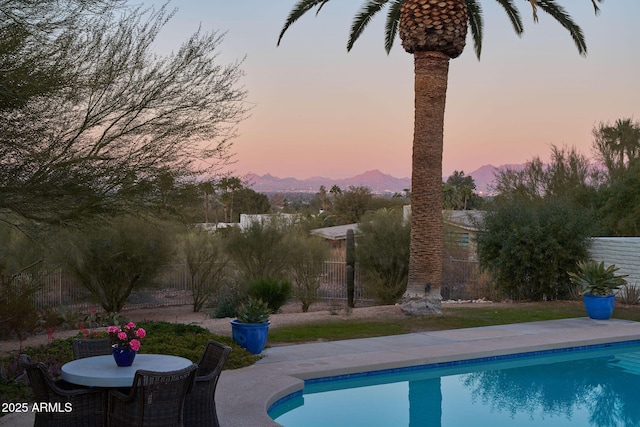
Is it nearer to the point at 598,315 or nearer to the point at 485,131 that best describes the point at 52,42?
the point at 598,315

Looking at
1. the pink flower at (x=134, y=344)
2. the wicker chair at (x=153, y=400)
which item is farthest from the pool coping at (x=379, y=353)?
the wicker chair at (x=153, y=400)

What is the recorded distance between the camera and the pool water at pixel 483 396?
1070 cm

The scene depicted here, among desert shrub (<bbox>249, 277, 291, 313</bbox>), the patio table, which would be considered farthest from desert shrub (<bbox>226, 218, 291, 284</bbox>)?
the patio table

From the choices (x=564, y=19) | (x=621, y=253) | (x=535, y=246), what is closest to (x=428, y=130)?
(x=564, y=19)

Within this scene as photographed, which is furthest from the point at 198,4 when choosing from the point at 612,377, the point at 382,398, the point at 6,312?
the point at 612,377

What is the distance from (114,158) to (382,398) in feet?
19.2

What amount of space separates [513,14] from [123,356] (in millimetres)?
15941

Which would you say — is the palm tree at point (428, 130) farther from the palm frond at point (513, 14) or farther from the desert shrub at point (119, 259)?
the desert shrub at point (119, 259)

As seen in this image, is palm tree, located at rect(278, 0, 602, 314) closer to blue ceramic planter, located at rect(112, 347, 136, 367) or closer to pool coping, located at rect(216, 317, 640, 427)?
pool coping, located at rect(216, 317, 640, 427)

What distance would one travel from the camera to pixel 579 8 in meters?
20.2

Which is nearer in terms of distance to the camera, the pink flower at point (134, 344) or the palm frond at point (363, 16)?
the pink flower at point (134, 344)

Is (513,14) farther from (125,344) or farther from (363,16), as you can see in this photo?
(125,344)

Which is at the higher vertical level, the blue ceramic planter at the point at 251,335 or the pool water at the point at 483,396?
the blue ceramic planter at the point at 251,335

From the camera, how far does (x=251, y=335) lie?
41.2 feet
